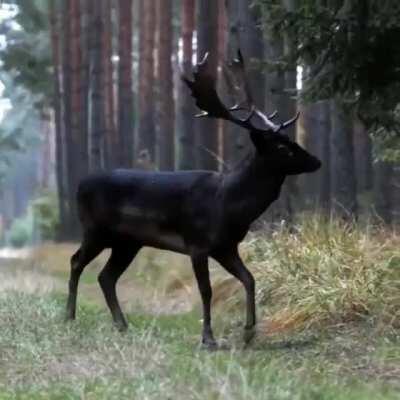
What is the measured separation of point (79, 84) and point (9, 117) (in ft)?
76.2

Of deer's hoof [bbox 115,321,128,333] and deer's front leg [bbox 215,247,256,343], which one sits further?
deer's hoof [bbox 115,321,128,333]

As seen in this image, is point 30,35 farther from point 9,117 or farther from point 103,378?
point 103,378

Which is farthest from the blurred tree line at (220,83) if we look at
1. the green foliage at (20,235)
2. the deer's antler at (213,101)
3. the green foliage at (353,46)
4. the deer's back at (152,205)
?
the green foliage at (20,235)

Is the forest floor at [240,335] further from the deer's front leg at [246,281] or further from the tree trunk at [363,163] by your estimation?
the tree trunk at [363,163]

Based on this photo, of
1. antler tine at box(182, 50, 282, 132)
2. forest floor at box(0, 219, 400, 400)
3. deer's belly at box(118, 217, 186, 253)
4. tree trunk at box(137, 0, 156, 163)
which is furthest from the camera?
tree trunk at box(137, 0, 156, 163)

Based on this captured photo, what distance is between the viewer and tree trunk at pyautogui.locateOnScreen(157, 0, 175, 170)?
27719 mm

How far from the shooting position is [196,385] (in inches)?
251

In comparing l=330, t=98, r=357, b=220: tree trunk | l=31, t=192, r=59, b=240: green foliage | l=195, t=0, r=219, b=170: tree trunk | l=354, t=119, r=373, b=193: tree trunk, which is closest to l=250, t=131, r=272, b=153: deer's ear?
l=330, t=98, r=357, b=220: tree trunk

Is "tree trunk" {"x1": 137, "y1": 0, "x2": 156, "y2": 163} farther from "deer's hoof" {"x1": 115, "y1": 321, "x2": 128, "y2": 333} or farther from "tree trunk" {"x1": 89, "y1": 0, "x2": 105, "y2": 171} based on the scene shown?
"deer's hoof" {"x1": 115, "y1": 321, "x2": 128, "y2": 333}

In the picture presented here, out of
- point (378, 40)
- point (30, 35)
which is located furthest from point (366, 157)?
point (378, 40)

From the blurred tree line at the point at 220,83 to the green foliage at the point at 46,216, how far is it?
97 cm

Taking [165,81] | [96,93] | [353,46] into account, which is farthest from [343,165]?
[96,93]

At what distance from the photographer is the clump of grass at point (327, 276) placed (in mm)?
10102

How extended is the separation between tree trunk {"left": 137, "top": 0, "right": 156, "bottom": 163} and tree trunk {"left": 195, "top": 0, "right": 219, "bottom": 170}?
27.8 ft
